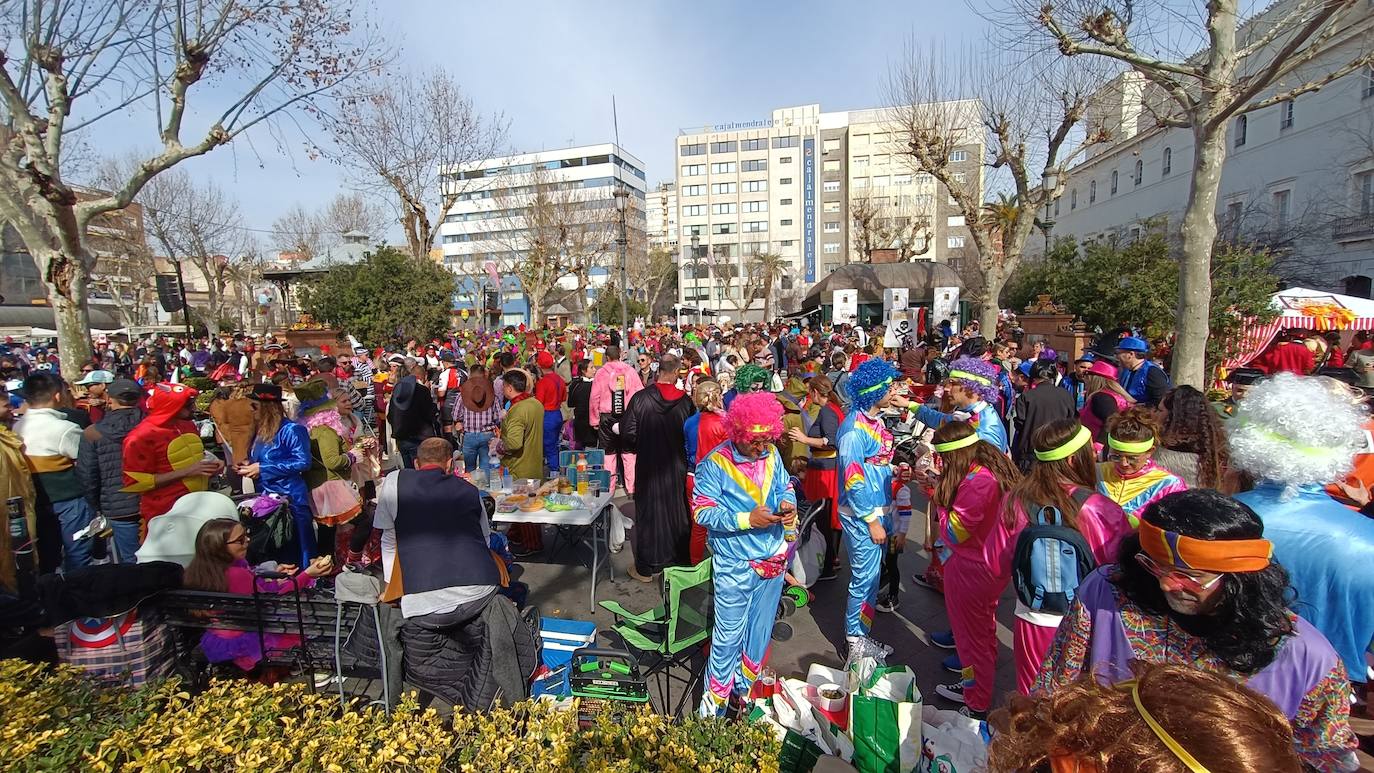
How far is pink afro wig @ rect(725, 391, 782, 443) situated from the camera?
10.1 ft

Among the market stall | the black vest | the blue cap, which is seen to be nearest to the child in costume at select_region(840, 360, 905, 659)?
the black vest

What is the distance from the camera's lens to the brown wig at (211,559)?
10.9 ft

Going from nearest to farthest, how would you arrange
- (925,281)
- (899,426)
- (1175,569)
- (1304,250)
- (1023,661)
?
(1175,569), (1023,661), (899,426), (1304,250), (925,281)

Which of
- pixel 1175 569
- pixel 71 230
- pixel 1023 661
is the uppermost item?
pixel 71 230

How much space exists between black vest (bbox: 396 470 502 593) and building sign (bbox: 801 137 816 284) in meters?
64.6

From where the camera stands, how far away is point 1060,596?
2549 millimetres

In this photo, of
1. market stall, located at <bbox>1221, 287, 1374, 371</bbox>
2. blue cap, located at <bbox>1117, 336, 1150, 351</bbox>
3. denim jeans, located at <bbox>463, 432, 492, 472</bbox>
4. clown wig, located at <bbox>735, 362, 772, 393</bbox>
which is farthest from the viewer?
market stall, located at <bbox>1221, 287, 1374, 371</bbox>

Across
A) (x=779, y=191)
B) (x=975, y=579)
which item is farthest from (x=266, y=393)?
(x=779, y=191)

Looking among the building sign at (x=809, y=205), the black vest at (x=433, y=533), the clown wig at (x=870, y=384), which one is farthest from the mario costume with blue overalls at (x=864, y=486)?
the building sign at (x=809, y=205)

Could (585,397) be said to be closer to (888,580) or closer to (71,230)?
(888,580)

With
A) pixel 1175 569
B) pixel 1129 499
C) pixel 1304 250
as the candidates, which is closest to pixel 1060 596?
pixel 1129 499

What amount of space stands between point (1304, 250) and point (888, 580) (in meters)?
29.2

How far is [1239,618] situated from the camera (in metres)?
1.62

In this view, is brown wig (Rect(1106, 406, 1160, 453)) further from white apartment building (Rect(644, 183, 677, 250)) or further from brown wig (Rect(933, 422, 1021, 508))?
white apartment building (Rect(644, 183, 677, 250))
